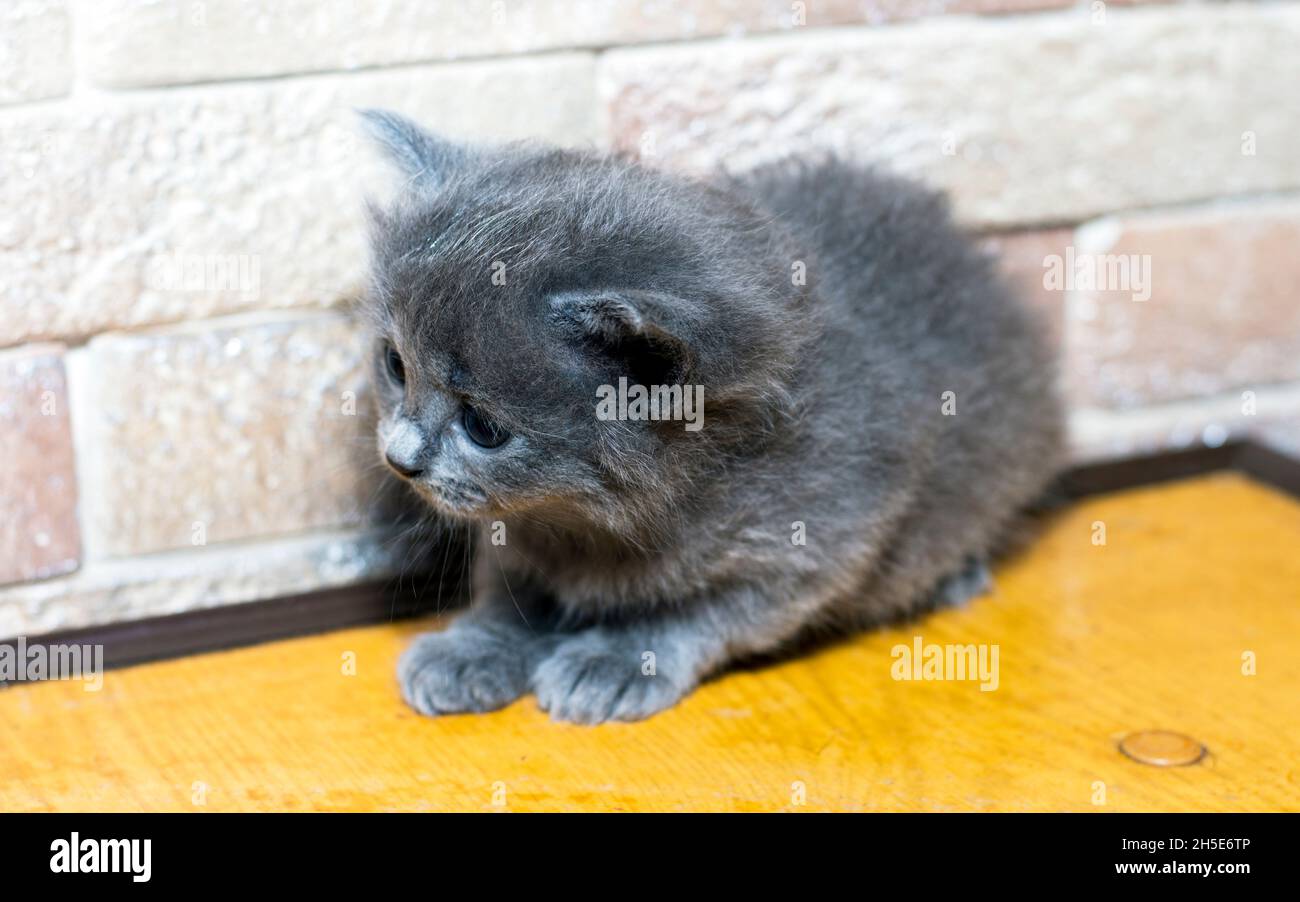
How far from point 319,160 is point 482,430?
0.49m

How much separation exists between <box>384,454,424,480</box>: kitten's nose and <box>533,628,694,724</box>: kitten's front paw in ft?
1.01

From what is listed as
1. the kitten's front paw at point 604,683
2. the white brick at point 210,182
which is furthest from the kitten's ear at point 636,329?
the white brick at point 210,182

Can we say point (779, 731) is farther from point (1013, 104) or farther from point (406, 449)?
point (1013, 104)

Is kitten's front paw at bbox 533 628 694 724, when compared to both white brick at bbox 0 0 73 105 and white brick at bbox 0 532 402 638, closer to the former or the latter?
white brick at bbox 0 532 402 638

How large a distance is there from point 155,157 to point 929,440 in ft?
3.10

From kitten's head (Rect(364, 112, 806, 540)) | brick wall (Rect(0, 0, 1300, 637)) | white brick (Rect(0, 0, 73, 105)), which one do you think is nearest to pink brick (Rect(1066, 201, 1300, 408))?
brick wall (Rect(0, 0, 1300, 637))

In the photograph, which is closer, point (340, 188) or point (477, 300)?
point (477, 300)

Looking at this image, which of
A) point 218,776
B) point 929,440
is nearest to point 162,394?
point 218,776

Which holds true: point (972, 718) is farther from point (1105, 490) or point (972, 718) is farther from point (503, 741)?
point (1105, 490)

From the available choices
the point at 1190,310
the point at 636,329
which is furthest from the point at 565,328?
the point at 1190,310

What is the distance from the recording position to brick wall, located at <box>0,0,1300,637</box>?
176cm

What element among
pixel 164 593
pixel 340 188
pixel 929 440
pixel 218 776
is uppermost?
pixel 340 188

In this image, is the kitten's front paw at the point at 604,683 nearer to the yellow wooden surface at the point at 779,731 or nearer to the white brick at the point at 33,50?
the yellow wooden surface at the point at 779,731

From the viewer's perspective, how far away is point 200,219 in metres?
1.81
